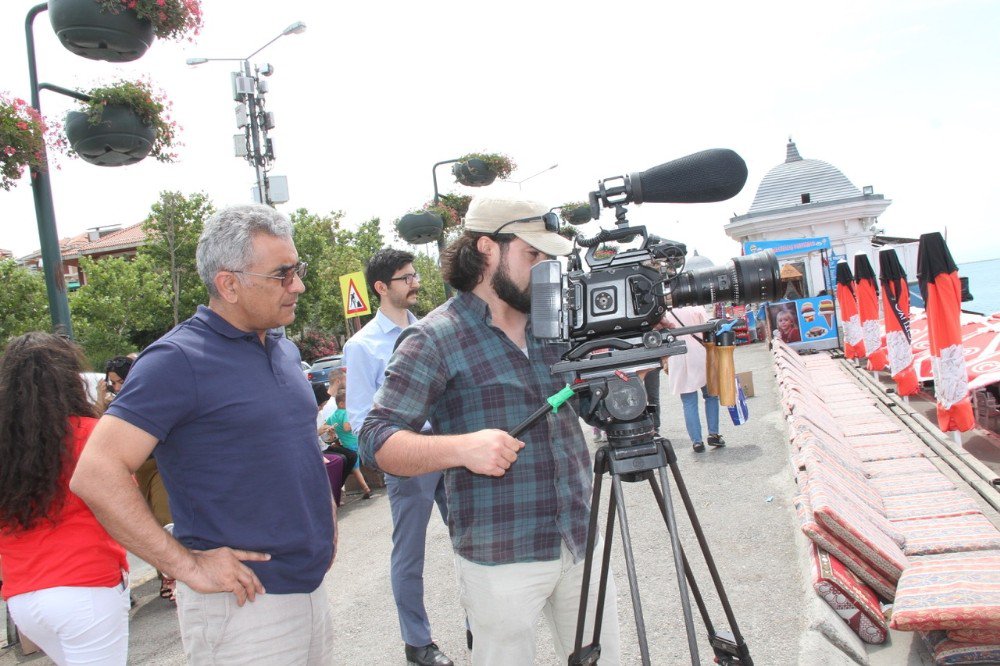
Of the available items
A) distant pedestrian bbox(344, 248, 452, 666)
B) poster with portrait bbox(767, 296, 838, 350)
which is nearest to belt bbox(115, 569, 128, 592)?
distant pedestrian bbox(344, 248, 452, 666)

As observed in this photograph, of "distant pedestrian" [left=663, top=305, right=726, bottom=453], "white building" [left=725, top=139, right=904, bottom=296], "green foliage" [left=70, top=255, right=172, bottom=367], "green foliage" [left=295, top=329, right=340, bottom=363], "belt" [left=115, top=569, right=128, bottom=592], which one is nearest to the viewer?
"belt" [left=115, top=569, right=128, bottom=592]

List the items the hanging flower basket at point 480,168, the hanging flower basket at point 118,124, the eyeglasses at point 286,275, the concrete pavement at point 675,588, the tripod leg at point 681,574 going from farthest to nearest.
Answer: the hanging flower basket at point 480,168 → the hanging flower basket at point 118,124 → the concrete pavement at point 675,588 → the eyeglasses at point 286,275 → the tripod leg at point 681,574

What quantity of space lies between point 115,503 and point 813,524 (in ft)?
10.8

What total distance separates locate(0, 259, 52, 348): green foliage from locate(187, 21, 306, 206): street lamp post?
2234cm

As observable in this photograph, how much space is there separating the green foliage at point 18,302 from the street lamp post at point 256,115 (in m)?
22.3

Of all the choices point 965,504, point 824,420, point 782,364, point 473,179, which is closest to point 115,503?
point 965,504

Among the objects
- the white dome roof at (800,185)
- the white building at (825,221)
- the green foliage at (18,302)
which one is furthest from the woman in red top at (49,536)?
the white dome roof at (800,185)

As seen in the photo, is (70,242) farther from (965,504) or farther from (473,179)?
(965,504)

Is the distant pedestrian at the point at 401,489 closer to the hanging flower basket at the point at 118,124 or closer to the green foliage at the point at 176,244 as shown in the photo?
the hanging flower basket at the point at 118,124

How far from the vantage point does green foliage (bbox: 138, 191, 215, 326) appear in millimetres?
39812

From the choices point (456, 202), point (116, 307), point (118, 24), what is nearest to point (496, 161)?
point (456, 202)

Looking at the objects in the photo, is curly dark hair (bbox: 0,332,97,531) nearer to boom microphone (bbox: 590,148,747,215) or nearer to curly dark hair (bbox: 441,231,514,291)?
curly dark hair (bbox: 441,231,514,291)

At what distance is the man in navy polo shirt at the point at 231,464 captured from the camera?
194cm

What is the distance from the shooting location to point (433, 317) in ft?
7.23
